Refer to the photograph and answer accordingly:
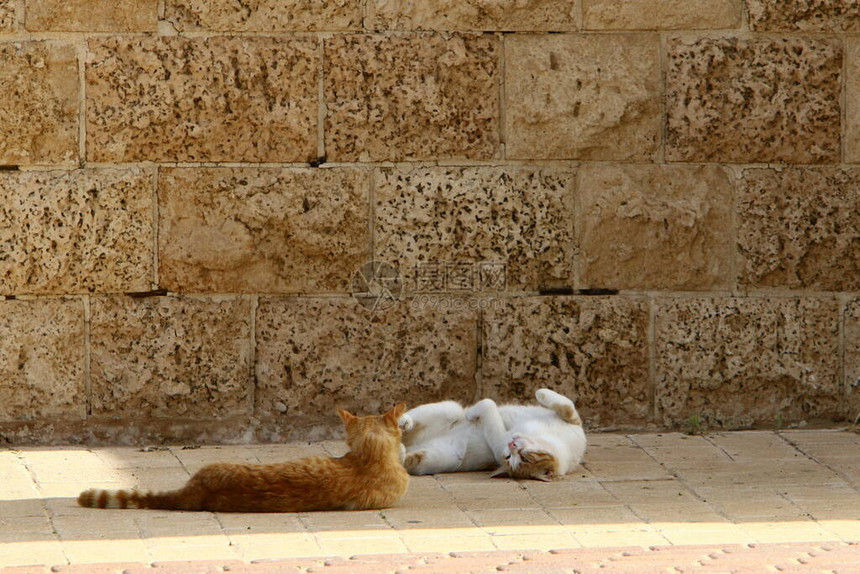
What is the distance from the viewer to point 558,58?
5836 mm

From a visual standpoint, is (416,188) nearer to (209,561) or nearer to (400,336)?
(400,336)

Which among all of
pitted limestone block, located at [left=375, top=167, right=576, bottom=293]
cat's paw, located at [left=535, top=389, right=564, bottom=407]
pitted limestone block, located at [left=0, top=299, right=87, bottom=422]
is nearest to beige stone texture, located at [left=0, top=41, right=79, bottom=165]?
pitted limestone block, located at [left=0, top=299, right=87, bottom=422]

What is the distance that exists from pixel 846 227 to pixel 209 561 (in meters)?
3.79

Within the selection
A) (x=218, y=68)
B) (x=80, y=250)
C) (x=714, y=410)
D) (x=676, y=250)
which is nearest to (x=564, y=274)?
(x=676, y=250)

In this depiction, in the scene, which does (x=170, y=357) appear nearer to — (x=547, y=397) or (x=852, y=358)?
(x=547, y=397)

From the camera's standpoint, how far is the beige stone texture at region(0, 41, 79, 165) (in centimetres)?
563

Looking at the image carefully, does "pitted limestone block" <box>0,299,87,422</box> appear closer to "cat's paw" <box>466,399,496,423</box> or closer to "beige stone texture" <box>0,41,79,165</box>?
"beige stone texture" <box>0,41,79,165</box>

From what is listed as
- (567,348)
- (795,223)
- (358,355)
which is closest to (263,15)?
(358,355)

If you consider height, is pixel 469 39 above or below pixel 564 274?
above

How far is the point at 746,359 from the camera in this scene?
19.6 ft

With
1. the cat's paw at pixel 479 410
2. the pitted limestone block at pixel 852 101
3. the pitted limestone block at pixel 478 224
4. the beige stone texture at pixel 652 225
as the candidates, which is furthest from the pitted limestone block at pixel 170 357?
the pitted limestone block at pixel 852 101

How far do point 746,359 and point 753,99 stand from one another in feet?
4.32

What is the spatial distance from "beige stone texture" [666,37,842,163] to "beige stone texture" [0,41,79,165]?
2948 mm

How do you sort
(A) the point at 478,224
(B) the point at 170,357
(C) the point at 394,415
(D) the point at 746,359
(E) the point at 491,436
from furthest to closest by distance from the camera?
(D) the point at 746,359, (A) the point at 478,224, (B) the point at 170,357, (E) the point at 491,436, (C) the point at 394,415
